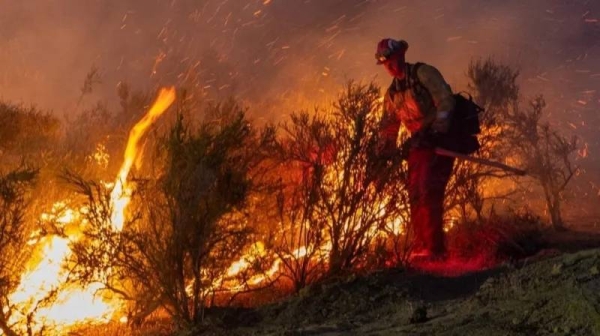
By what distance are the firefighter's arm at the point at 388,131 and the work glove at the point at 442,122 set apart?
0.35 metres

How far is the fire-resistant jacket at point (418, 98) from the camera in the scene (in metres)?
6.59

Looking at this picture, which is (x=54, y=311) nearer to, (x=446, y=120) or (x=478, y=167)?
(x=446, y=120)

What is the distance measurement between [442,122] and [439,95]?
311 millimetres

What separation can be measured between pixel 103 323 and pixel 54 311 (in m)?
0.52

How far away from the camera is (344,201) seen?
19.4 feet

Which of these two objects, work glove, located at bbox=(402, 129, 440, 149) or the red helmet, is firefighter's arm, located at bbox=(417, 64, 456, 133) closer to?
work glove, located at bbox=(402, 129, 440, 149)

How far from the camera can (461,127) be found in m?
6.72

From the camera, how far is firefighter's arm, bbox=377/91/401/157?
5.99 metres

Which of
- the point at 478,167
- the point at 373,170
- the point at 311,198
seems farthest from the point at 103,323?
the point at 478,167

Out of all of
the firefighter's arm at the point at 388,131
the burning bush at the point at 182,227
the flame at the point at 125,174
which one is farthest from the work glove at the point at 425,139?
the flame at the point at 125,174

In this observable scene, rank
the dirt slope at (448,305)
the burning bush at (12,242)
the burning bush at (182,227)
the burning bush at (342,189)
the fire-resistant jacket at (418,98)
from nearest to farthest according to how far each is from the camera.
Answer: the dirt slope at (448,305) < the burning bush at (182,227) < the burning bush at (12,242) < the burning bush at (342,189) < the fire-resistant jacket at (418,98)

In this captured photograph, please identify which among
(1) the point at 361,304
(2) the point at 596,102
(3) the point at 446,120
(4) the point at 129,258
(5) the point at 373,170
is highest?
(2) the point at 596,102

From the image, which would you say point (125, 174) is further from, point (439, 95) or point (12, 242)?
point (439, 95)

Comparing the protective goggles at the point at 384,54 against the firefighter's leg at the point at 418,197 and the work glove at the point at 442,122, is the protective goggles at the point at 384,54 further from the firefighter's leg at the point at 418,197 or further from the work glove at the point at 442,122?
the firefighter's leg at the point at 418,197
